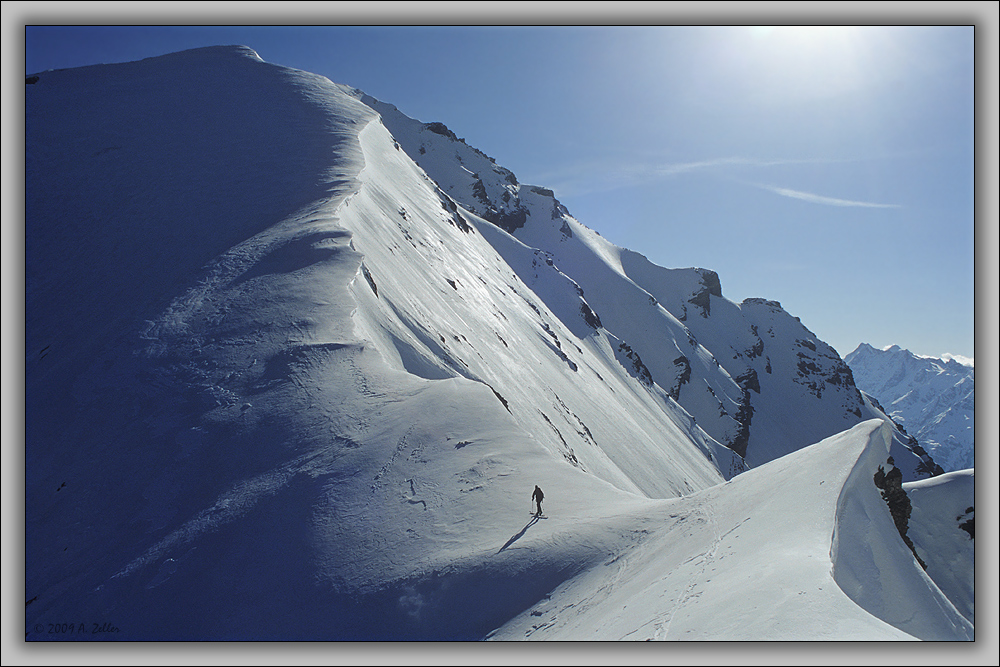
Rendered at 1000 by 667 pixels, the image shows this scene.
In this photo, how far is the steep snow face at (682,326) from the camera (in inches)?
3883

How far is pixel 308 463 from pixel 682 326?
359 feet

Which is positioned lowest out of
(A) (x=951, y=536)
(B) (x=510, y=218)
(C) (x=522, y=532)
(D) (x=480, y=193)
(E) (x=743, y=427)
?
(E) (x=743, y=427)

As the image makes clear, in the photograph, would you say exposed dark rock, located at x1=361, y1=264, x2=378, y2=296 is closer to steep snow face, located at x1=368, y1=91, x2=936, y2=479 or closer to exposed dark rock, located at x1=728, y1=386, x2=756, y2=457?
steep snow face, located at x1=368, y1=91, x2=936, y2=479

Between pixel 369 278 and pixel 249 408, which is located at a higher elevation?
pixel 369 278

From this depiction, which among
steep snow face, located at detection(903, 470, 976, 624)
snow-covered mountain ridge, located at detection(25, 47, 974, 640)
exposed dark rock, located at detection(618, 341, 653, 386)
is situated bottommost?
exposed dark rock, located at detection(618, 341, 653, 386)

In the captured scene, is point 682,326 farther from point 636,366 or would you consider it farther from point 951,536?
point 951,536

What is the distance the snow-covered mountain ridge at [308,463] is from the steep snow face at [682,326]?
47.5 meters

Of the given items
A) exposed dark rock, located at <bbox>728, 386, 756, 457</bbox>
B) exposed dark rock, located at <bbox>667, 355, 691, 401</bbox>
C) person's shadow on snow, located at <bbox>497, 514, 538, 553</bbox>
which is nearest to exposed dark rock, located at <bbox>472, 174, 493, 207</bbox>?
exposed dark rock, located at <bbox>667, 355, 691, 401</bbox>

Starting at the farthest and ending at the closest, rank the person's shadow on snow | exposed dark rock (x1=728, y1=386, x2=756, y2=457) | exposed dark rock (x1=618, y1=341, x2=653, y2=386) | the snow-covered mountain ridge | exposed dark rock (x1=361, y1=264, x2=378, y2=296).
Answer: exposed dark rock (x1=728, y1=386, x2=756, y2=457), exposed dark rock (x1=618, y1=341, x2=653, y2=386), exposed dark rock (x1=361, y1=264, x2=378, y2=296), the person's shadow on snow, the snow-covered mountain ridge

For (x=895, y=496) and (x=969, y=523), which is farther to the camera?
(x=895, y=496)

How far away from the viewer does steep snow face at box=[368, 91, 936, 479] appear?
9862cm

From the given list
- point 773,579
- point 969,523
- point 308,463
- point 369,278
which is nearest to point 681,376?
point 369,278

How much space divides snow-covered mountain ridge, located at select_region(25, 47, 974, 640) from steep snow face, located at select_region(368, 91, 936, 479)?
4749cm

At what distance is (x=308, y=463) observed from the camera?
12.3 meters
